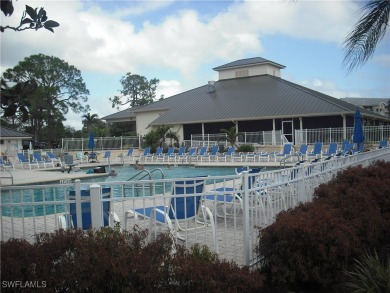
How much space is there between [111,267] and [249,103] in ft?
101

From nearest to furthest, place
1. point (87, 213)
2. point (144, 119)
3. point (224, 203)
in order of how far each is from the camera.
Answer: point (87, 213) → point (224, 203) → point (144, 119)

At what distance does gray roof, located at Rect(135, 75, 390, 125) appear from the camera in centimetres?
2903

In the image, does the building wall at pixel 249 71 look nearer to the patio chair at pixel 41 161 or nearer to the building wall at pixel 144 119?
the building wall at pixel 144 119

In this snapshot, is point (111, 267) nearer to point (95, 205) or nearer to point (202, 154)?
point (95, 205)

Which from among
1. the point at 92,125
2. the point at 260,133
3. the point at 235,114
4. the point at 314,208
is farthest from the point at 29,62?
the point at 314,208

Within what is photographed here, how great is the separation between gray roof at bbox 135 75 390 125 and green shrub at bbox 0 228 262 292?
2534 centimetres

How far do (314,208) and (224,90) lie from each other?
33.9 m

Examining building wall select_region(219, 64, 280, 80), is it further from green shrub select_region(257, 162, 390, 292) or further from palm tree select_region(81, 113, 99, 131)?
green shrub select_region(257, 162, 390, 292)

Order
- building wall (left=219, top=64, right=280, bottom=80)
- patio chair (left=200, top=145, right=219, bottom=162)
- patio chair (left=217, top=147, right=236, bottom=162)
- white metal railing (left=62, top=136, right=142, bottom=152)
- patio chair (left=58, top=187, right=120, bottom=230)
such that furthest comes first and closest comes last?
building wall (left=219, top=64, right=280, bottom=80) < white metal railing (left=62, top=136, right=142, bottom=152) < patio chair (left=200, top=145, right=219, bottom=162) < patio chair (left=217, top=147, right=236, bottom=162) < patio chair (left=58, top=187, right=120, bottom=230)

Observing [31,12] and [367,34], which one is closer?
[31,12]

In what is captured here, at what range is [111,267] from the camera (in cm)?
302

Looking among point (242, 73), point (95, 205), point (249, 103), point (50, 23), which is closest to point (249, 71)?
point (242, 73)

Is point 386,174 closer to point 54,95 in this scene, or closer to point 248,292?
point 248,292

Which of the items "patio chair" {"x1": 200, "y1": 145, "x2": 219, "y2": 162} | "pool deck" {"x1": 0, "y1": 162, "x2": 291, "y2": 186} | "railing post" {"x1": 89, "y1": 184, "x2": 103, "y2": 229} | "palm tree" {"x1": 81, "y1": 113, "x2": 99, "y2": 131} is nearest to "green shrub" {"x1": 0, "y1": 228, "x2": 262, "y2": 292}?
"railing post" {"x1": 89, "y1": 184, "x2": 103, "y2": 229}
